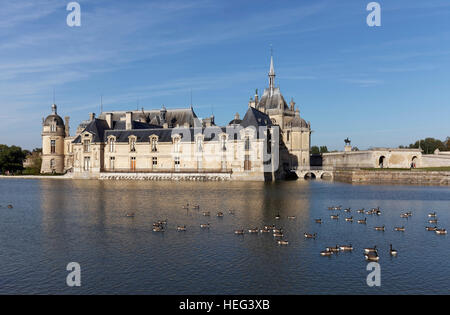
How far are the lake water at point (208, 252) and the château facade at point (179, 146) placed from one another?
114ft

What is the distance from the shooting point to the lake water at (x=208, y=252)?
15250 mm

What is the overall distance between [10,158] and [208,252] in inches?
3427

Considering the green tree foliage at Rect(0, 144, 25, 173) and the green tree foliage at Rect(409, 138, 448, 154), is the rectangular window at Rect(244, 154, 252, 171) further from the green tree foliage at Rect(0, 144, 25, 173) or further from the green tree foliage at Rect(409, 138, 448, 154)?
the green tree foliage at Rect(409, 138, 448, 154)

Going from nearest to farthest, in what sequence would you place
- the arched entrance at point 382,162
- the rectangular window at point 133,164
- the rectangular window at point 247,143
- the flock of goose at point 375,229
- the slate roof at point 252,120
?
the flock of goose at point 375,229, the rectangular window at point 247,143, the slate roof at point 252,120, the rectangular window at point 133,164, the arched entrance at point 382,162

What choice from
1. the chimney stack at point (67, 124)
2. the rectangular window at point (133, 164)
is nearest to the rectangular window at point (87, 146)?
the rectangular window at point (133, 164)

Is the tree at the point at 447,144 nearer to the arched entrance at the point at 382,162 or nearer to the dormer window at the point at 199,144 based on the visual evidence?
the arched entrance at the point at 382,162

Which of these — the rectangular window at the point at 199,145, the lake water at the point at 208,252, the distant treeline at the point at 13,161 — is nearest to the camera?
the lake water at the point at 208,252

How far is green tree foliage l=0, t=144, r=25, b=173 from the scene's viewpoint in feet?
301

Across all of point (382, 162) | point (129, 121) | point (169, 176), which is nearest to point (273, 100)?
point (382, 162)

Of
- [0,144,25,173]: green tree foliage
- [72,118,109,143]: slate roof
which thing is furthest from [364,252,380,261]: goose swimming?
[0,144,25,173]: green tree foliage

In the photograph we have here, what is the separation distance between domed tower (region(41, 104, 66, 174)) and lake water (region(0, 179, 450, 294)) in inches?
2336

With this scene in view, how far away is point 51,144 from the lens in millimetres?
90188

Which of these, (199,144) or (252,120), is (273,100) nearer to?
(252,120)
